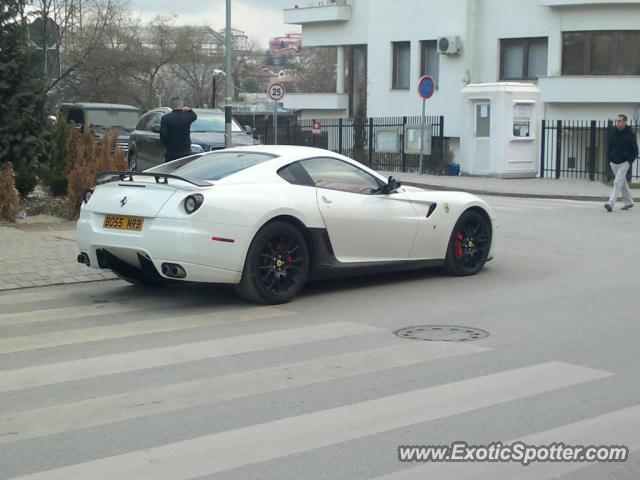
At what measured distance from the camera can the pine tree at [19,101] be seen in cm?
1723

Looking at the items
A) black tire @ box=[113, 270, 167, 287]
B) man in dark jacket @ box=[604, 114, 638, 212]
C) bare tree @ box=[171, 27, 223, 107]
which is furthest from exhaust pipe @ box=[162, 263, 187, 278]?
bare tree @ box=[171, 27, 223, 107]

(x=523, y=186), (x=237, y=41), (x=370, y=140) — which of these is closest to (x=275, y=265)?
(x=523, y=186)

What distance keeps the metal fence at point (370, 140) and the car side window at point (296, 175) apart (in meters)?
22.9

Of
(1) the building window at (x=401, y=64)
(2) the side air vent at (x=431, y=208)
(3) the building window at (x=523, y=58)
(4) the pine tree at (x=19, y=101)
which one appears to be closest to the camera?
(2) the side air vent at (x=431, y=208)

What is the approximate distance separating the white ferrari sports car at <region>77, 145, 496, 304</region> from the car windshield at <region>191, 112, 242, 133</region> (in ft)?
42.2

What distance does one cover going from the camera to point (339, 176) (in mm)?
10586

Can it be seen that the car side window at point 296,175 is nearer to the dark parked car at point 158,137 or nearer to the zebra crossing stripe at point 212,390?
the zebra crossing stripe at point 212,390

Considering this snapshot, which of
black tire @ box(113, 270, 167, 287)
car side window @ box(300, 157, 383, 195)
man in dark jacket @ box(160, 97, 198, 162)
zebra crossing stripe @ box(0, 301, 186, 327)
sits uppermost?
man in dark jacket @ box(160, 97, 198, 162)

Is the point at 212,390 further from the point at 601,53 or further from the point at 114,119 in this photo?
the point at 601,53

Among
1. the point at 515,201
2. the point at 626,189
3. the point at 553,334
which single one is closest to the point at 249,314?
the point at 553,334

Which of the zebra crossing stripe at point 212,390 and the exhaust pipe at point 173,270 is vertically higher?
the exhaust pipe at point 173,270

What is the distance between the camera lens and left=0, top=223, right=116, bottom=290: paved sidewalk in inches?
436

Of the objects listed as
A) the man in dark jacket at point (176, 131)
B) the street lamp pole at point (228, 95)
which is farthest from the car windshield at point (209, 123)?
the man in dark jacket at point (176, 131)

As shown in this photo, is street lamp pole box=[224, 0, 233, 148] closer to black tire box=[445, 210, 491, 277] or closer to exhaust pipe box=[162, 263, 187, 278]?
black tire box=[445, 210, 491, 277]
